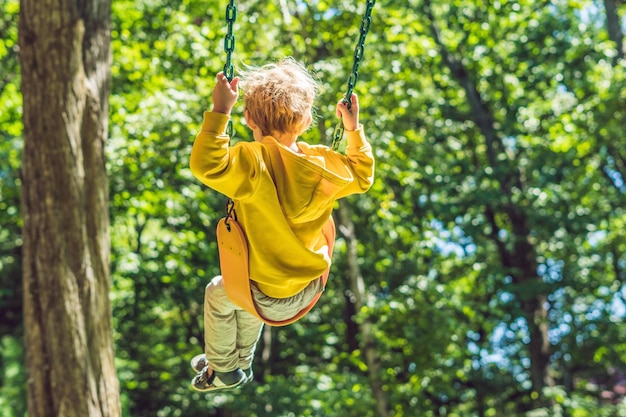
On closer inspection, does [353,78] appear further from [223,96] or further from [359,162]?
[223,96]

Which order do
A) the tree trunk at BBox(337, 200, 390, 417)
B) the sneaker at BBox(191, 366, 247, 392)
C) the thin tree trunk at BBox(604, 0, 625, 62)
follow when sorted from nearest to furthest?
the sneaker at BBox(191, 366, 247, 392), the tree trunk at BBox(337, 200, 390, 417), the thin tree trunk at BBox(604, 0, 625, 62)

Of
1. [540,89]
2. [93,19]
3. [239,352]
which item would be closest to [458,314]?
[540,89]

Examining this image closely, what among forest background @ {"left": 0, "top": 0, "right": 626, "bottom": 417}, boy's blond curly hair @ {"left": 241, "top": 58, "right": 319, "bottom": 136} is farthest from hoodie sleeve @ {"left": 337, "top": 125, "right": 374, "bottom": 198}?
forest background @ {"left": 0, "top": 0, "right": 626, "bottom": 417}

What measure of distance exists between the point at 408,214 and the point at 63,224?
4.64m

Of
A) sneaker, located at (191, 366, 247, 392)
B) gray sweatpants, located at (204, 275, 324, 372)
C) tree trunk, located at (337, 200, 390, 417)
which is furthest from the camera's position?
tree trunk, located at (337, 200, 390, 417)

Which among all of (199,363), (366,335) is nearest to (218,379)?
(199,363)

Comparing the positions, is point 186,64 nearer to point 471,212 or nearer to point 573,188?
point 471,212

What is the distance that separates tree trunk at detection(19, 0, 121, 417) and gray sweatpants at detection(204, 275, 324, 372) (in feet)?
6.70

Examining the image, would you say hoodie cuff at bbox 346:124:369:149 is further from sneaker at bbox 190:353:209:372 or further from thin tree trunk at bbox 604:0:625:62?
thin tree trunk at bbox 604:0:625:62

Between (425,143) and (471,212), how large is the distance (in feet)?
3.80

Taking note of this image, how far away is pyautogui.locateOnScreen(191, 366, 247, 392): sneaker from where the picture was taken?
2.67m

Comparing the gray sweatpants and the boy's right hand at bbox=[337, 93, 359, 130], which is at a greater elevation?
the boy's right hand at bbox=[337, 93, 359, 130]

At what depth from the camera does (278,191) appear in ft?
7.45

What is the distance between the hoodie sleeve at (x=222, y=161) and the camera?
2070 millimetres
